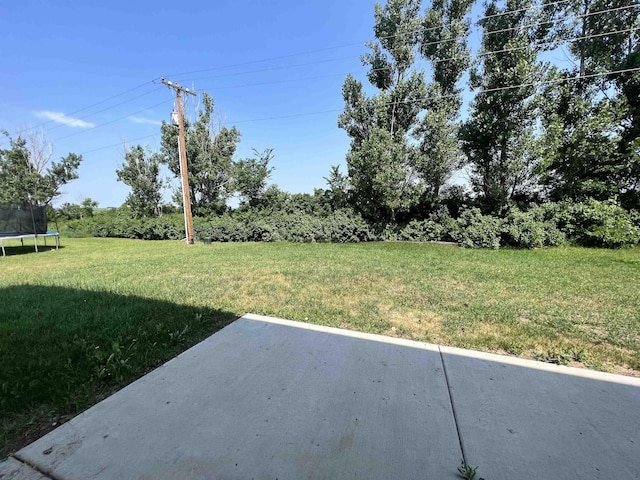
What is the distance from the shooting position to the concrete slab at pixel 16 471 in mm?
1329

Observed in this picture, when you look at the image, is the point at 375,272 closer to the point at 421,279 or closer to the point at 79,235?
the point at 421,279

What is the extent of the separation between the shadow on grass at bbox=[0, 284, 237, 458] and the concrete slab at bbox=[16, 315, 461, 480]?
195 mm

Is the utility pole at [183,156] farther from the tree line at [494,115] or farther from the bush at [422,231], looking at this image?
the bush at [422,231]

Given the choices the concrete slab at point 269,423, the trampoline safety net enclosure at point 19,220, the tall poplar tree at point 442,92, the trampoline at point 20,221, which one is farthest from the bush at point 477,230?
the trampoline safety net enclosure at point 19,220

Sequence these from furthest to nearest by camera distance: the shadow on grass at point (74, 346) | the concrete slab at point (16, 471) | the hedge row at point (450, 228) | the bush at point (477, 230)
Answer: the bush at point (477, 230)
the hedge row at point (450, 228)
the shadow on grass at point (74, 346)
the concrete slab at point (16, 471)

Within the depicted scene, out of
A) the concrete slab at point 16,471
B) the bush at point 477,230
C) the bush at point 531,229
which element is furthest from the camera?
the bush at point 477,230

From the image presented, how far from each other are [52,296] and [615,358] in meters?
6.02

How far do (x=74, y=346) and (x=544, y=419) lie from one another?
3.32m

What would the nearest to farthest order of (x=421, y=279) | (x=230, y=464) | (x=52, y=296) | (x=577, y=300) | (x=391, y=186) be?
1. (x=230, y=464)
2. (x=577, y=300)
3. (x=52, y=296)
4. (x=421, y=279)
5. (x=391, y=186)

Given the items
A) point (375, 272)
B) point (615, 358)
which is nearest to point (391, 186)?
point (375, 272)

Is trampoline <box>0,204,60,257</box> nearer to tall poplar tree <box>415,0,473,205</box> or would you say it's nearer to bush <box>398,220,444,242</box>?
bush <box>398,220,444,242</box>

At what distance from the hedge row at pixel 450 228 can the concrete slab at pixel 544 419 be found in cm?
680

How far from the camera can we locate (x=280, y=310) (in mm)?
3576

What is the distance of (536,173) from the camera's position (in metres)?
8.38
